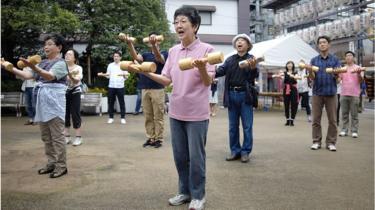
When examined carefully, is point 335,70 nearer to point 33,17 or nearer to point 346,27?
point 33,17

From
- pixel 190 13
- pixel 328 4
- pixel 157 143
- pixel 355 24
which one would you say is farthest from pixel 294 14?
pixel 190 13

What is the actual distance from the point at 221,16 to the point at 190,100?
26858 mm

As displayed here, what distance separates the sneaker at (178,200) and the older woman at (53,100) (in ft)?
5.52

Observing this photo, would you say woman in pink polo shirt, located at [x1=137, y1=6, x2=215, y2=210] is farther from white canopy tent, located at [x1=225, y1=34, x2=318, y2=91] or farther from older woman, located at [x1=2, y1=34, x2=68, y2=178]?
white canopy tent, located at [x1=225, y1=34, x2=318, y2=91]

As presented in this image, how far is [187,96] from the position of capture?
3521mm

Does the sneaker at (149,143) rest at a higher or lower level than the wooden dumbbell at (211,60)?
lower

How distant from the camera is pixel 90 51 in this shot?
16266 mm

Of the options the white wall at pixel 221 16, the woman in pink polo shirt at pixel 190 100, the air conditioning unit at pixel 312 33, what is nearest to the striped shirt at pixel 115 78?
the woman in pink polo shirt at pixel 190 100

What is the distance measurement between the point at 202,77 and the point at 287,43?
499 inches

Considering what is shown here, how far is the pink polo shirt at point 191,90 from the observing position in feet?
11.5

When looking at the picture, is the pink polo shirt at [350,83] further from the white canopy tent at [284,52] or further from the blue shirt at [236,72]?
the white canopy tent at [284,52]

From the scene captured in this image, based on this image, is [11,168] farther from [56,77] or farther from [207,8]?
[207,8]

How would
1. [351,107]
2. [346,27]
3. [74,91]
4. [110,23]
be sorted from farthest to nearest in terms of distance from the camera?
[346,27], [110,23], [351,107], [74,91]

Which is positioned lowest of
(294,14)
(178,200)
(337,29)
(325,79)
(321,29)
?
(178,200)
